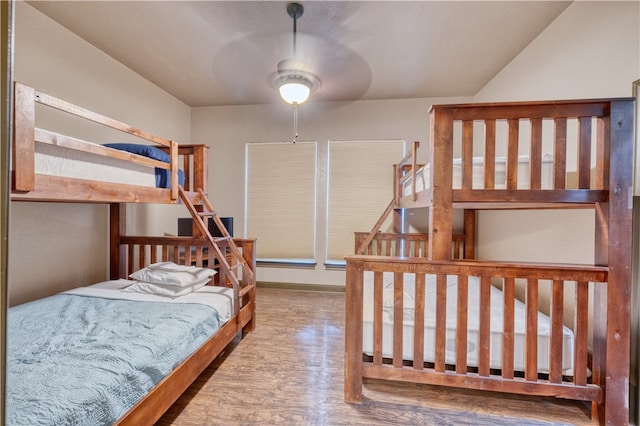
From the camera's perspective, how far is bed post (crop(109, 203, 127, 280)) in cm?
281

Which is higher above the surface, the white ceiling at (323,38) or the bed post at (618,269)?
the white ceiling at (323,38)

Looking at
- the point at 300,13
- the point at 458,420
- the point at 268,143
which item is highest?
the point at 300,13

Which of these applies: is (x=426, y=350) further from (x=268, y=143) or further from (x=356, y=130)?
(x=268, y=143)

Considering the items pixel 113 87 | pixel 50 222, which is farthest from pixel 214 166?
pixel 50 222

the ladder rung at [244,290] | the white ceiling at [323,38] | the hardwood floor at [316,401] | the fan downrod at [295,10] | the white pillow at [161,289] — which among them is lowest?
the hardwood floor at [316,401]

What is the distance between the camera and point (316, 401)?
1642 millimetres

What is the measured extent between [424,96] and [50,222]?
426 centimetres

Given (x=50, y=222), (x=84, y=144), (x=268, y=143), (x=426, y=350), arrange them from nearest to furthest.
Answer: (x=84, y=144)
(x=426, y=350)
(x=50, y=222)
(x=268, y=143)

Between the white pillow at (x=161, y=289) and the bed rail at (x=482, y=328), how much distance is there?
1.41 m

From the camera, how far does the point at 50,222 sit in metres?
2.35

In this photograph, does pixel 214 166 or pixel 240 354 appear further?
pixel 214 166

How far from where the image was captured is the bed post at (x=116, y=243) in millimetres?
2814

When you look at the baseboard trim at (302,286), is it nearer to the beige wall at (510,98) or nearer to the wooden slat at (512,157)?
the beige wall at (510,98)

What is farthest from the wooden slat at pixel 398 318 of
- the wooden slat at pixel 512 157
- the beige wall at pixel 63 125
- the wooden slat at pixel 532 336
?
the beige wall at pixel 63 125
